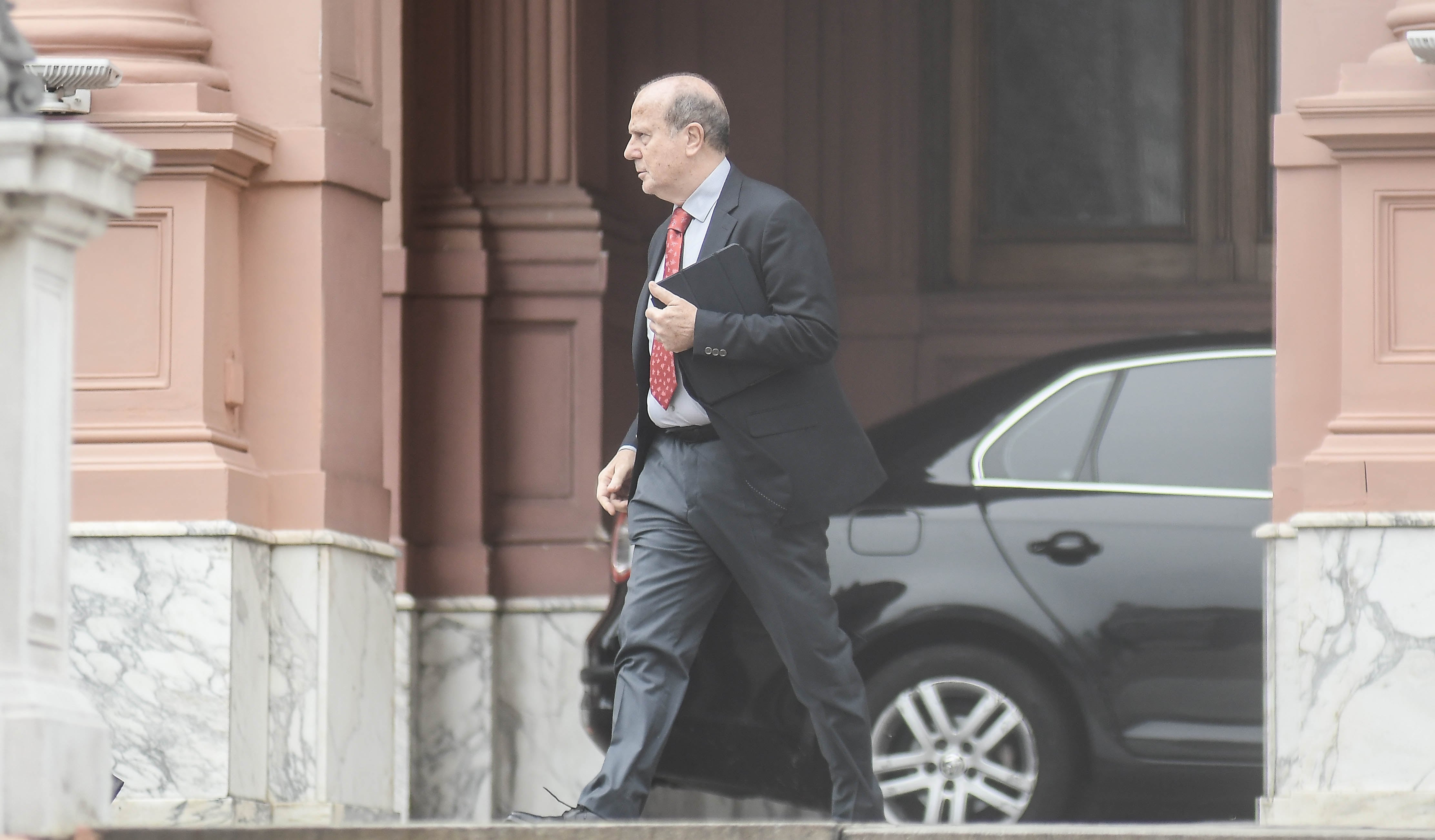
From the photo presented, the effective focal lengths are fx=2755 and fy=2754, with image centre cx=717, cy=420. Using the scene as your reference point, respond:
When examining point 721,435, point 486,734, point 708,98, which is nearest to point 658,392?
point 721,435

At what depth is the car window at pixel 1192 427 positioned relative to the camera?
8.25 meters

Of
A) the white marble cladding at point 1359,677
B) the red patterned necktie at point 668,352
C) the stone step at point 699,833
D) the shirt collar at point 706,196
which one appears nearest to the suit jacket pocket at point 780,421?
the red patterned necktie at point 668,352

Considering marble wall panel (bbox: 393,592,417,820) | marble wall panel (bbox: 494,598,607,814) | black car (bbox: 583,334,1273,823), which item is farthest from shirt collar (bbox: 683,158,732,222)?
marble wall panel (bbox: 494,598,607,814)

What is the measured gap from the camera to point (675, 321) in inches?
257

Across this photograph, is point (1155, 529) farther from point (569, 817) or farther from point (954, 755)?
point (569, 817)

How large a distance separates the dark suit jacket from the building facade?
4.93ft

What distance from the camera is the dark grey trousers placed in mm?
6703

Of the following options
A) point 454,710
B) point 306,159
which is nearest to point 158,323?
point 306,159

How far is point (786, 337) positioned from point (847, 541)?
172cm

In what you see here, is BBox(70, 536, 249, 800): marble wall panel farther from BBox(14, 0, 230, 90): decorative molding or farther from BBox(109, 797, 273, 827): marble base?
BBox(14, 0, 230, 90): decorative molding

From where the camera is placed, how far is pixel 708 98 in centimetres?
682

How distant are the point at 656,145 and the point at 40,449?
2.04m

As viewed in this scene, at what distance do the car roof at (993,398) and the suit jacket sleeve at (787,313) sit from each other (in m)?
1.66

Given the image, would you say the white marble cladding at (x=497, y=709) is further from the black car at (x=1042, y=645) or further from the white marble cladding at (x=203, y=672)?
the white marble cladding at (x=203, y=672)
